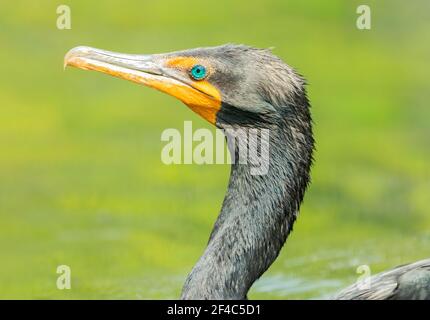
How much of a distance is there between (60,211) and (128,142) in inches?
58.0

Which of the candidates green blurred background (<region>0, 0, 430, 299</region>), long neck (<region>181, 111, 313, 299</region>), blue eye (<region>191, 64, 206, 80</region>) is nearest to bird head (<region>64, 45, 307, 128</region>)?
blue eye (<region>191, 64, 206, 80</region>)

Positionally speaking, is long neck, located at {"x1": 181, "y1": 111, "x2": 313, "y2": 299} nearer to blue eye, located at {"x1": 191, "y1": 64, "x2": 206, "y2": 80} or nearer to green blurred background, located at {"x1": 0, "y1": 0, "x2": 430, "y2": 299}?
blue eye, located at {"x1": 191, "y1": 64, "x2": 206, "y2": 80}

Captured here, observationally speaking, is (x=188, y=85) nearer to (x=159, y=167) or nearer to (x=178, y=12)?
(x=159, y=167)

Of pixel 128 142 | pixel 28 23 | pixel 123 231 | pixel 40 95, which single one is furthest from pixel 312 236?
pixel 28 23

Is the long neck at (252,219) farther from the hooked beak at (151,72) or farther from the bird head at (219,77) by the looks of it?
the hooked beak at (151,72)

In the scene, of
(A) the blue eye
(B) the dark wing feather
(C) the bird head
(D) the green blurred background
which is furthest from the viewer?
(D) the green blurred background

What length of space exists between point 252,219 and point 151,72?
1093mm

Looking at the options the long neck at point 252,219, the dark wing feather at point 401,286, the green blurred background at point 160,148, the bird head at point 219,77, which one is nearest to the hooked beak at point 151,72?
the bird head at point 219,77

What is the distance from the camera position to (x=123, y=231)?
39.0 ft

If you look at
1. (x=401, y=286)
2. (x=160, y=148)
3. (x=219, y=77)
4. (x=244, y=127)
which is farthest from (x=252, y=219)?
(x=160, y=148)

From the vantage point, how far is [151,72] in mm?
7914

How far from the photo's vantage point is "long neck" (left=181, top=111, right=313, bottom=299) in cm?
773

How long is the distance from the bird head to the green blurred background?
10.1ft
